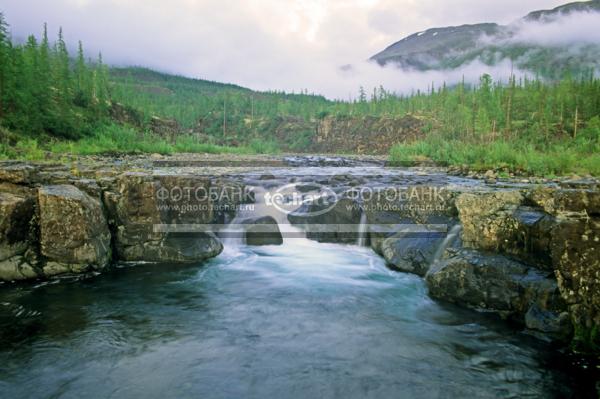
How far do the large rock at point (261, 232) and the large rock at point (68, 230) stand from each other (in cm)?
478

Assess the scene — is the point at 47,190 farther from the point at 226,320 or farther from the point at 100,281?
the point at 226,320

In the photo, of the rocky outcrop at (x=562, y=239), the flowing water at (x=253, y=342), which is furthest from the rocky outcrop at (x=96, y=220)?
the rocky outcrop at (x=562, y=239)

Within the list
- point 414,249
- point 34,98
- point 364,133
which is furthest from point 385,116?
point 414,249

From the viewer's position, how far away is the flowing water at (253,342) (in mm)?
5391

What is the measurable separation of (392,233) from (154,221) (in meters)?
6.54

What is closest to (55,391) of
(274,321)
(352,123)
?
(274,321)

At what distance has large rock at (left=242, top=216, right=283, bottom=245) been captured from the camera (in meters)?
13.0

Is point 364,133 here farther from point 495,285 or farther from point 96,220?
point 495,285

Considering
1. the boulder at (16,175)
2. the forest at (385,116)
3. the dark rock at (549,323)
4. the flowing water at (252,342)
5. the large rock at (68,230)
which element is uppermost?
the forest at (385,116)

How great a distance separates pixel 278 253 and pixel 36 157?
614 inches

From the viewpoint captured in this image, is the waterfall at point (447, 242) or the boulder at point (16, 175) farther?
the waterfall at point (447, 242)

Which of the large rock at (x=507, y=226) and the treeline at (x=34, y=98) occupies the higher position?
the treeline at (x=34, y=98)

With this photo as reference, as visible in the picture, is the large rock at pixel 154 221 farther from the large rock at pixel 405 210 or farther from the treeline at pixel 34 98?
the treeline at pixel 34 98

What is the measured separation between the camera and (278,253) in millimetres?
12430
